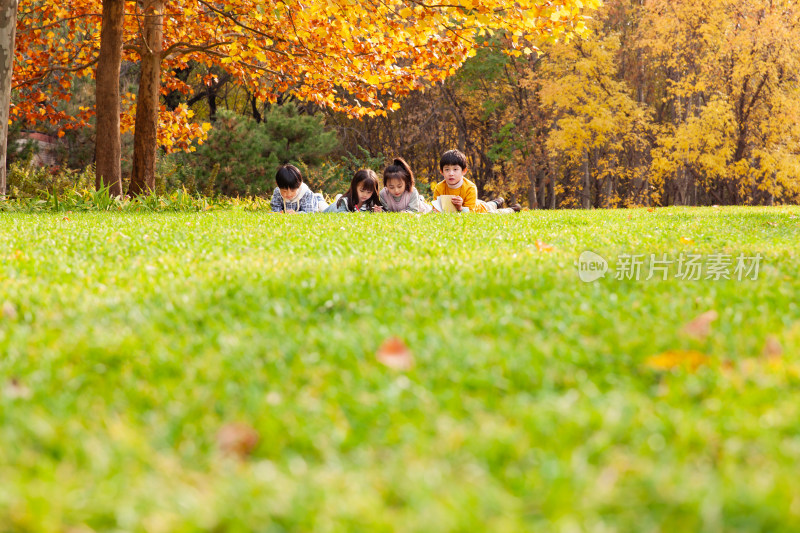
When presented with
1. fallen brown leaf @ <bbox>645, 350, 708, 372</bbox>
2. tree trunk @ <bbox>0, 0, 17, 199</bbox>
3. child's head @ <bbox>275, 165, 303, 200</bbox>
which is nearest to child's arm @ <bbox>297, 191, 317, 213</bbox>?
child's head @ <bbox>275, 165, 303, 200</bbox>

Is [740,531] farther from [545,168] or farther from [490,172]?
[490,172]

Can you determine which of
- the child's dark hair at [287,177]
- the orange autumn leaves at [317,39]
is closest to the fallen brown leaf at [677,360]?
the orange autumn leaves at [317,39]

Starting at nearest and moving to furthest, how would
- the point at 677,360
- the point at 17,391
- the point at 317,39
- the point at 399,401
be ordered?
the point at 399,401 → the point at 17,391 → the point at 677,360 → the point at 317,39

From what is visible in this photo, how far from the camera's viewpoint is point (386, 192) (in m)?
11.4

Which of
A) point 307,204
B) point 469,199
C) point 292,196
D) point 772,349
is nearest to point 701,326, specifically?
point 772,349

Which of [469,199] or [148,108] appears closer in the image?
[469,199]

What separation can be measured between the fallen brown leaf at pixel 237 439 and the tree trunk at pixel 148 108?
11.2 metres

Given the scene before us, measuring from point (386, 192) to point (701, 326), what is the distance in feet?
30.3

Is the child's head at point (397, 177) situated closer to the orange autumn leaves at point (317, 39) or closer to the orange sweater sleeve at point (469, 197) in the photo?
the orange sweater sleeve at point (469, 197)

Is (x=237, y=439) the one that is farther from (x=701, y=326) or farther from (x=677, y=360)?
(x=701, y=326)

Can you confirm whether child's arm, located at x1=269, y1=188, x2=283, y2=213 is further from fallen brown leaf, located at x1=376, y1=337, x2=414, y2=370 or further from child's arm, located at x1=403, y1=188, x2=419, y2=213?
fallen brown leaf, located at x1=376, y1=337, x2=414, y2=370

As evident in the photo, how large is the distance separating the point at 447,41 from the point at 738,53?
1498cm

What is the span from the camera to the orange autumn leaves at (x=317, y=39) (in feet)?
33.7

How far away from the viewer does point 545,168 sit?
91.2 ft
